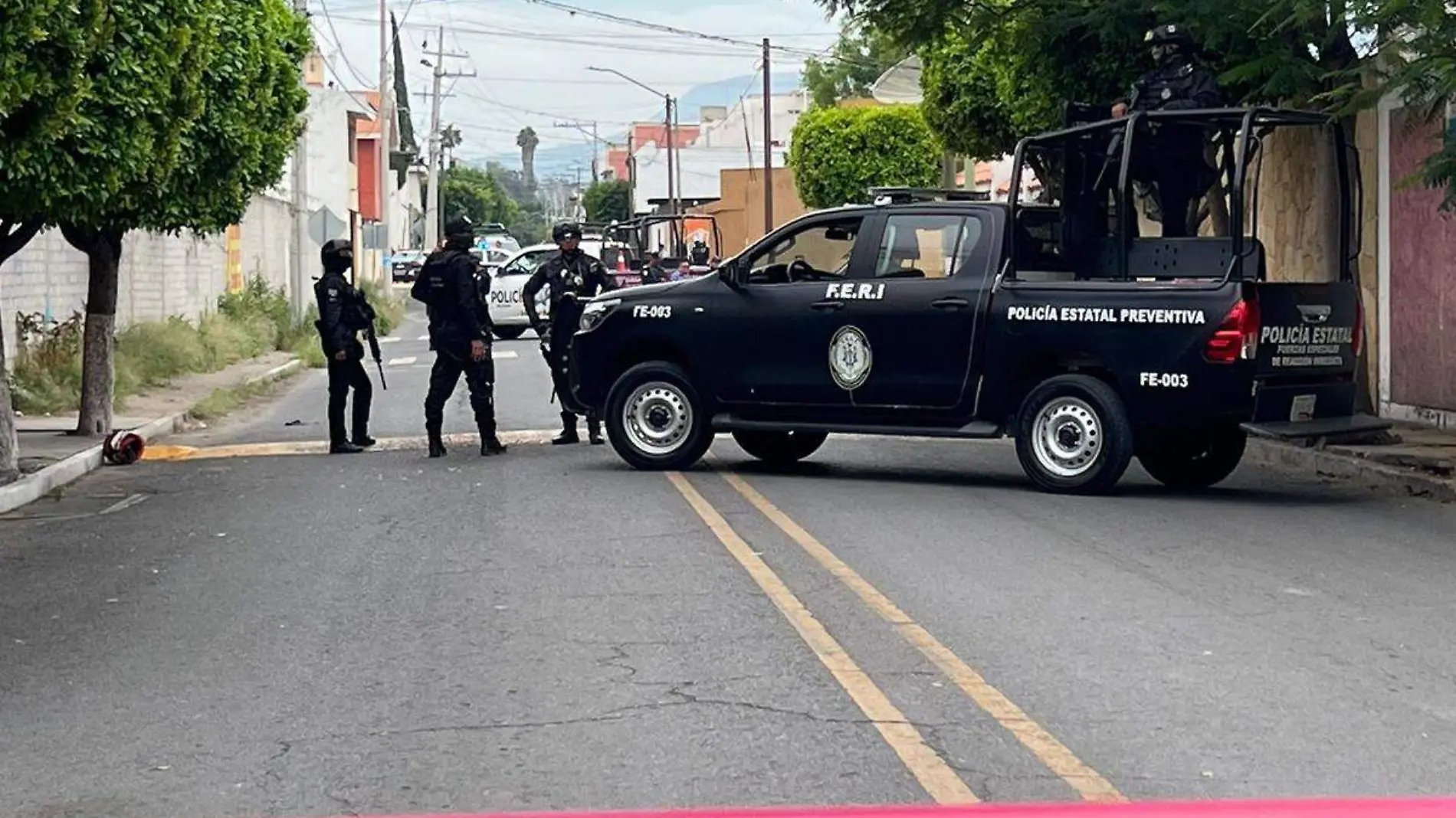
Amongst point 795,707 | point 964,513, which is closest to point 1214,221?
point 964,513

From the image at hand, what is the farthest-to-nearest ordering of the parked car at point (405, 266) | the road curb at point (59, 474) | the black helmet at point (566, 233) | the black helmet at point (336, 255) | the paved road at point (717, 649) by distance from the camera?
the parked car at point (405, 266) → the black helmet at point (566, 233) → the black helmet at point (336, 255) → the road curb at point (59, 474) → the paved road at point (717, 649)

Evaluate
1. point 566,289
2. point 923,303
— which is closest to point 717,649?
point 923,303

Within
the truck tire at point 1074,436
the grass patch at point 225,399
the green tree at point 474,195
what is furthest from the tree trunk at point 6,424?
the green tree at point 474,195

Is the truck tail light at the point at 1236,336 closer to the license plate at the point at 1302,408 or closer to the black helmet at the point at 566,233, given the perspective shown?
the license plate at the point at 1302,408

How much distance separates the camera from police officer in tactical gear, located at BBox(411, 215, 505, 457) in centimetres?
1600

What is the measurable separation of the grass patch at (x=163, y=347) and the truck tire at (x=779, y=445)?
9680 mm

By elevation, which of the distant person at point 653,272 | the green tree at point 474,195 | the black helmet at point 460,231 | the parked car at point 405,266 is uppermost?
the green tree at point 474,195

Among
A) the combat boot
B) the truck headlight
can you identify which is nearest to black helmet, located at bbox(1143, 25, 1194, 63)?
the truck headlight

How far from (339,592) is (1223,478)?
7266 millimetres

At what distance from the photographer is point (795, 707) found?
6.89 metres

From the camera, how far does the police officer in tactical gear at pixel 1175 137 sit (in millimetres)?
13789

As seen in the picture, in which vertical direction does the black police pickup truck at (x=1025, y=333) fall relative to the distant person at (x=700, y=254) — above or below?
below

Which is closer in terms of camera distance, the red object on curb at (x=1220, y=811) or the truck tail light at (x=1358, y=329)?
the red object on curb at (x=1220, y=811)

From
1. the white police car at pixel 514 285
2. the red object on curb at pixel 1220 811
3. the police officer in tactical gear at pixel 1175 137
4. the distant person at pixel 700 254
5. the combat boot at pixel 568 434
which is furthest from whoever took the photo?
the white police car at pixel 514 285
